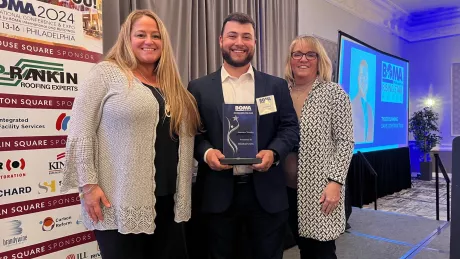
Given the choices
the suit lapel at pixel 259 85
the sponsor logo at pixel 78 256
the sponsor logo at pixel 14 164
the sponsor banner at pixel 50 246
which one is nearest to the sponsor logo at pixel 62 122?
the sponsor logo at pixel 14 164

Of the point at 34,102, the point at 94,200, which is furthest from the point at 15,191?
the point at 94,200

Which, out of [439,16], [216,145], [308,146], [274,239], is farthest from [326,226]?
[439,16]

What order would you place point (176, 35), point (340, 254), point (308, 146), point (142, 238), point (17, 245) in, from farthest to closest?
1. point (176, 35)
2. point (340, 254)
3. point (17, 245)
4. point (308, 146)
5. point (142, 238)

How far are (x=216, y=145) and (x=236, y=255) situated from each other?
1.74 feet

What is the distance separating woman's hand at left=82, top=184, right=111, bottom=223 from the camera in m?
1.19

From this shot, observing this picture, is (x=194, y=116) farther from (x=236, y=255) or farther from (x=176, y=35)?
(x=176, y=35)

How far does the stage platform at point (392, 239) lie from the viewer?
257 cm

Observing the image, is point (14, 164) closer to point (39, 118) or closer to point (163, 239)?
point (39, 118)

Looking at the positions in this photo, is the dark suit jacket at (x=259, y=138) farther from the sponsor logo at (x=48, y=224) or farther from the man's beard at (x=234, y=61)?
the sponsor logo at (x=48, y=224)

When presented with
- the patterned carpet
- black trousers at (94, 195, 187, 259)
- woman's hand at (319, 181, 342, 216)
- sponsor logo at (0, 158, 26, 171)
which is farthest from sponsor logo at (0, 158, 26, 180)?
the patterned carpet

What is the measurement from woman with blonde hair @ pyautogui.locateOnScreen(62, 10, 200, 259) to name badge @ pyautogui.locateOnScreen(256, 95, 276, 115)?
30 centimetres

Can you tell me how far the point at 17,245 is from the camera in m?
1.64

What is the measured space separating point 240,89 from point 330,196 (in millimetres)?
616

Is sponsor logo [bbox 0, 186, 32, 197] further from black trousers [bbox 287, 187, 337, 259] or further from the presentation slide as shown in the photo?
the presentation slide
